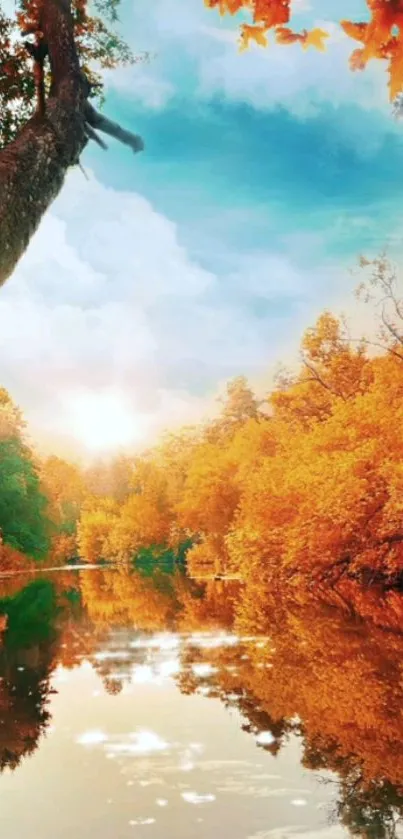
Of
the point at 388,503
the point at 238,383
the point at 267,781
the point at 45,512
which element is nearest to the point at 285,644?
the point at 388,503

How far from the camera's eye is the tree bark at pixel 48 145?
3293 mm

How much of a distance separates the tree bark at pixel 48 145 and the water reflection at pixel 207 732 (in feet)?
14.9

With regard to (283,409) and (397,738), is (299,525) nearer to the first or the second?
(283,409)

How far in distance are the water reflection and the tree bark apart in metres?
4.55

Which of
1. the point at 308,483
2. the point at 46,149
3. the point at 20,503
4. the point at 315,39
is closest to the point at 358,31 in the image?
the point at 315,39

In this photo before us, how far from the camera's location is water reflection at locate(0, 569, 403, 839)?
6027mm

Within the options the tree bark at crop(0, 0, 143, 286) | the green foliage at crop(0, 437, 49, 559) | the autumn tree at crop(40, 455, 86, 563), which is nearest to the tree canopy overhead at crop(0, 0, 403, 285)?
the tree bark at crop(0, 0, 143, 286)

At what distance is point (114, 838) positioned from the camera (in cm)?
562

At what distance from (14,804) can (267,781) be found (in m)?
2.20

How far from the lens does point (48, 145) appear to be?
12.4 feet

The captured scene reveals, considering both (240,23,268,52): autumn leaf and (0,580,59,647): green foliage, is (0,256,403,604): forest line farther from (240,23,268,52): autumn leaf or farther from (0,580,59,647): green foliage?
(240,23,268,52): autumn leaf

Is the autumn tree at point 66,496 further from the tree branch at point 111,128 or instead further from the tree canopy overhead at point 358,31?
the tree canopy overhead at point 358,31

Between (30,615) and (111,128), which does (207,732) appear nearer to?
(111,128)

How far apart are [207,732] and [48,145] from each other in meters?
6.76
